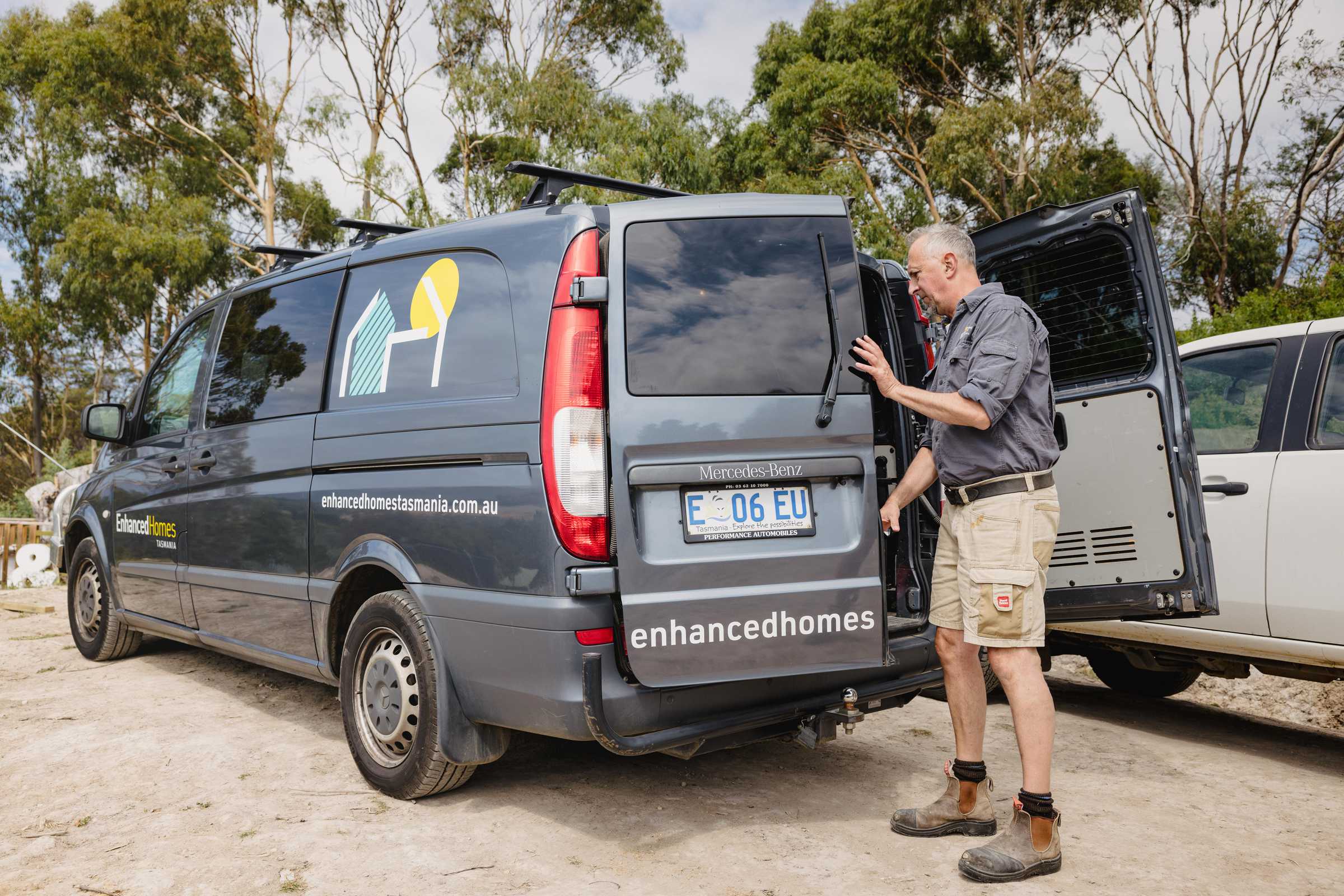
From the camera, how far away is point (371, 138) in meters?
22.8

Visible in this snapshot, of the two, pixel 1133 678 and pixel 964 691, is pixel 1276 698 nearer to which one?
pixel 1133 678

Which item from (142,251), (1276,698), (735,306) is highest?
(142,251)

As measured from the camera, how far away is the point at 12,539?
10.9 meters

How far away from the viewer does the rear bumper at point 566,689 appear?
2.84 meters

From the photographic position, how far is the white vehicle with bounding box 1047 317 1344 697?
12.5ft

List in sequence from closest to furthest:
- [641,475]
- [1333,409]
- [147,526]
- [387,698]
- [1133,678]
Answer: [641,475]
[387,698]
[1333,409]
[147,526]
[1133,678]

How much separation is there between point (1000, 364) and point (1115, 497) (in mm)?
1216

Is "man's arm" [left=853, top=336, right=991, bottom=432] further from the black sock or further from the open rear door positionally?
the black sock

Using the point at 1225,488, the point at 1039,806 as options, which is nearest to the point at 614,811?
the point at 1039,806

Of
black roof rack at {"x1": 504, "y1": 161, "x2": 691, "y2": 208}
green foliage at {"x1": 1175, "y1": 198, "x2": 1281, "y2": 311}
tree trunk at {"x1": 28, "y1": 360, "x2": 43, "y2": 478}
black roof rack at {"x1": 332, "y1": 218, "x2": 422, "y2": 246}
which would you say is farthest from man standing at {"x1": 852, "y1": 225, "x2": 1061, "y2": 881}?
tree trunk at {"x1": 28, "y1": 360, "x2": 43, "y2": 478}

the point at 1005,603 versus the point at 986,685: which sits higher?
the point at 1005,603

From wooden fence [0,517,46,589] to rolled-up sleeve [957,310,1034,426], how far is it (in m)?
10.3

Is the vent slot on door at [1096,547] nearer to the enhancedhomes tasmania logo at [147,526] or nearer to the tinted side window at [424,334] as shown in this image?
the tinted side window at [424,334]

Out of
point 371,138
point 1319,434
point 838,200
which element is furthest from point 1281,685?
point 371,138
